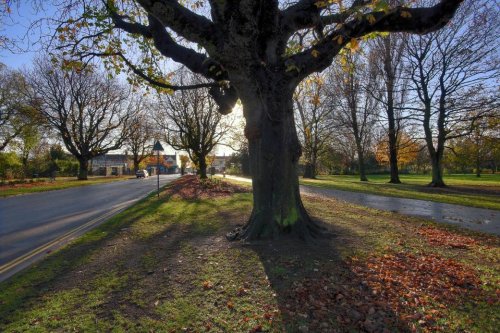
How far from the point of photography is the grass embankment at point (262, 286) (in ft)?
10.8

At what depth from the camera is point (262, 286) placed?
4.13 metres

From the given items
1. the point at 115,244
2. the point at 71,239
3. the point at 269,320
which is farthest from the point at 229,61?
the point at 71,239

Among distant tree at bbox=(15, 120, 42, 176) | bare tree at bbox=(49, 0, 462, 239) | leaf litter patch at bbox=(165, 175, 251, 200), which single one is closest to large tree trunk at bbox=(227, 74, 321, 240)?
bare tree at bbox=(49, 0, 462, 239)

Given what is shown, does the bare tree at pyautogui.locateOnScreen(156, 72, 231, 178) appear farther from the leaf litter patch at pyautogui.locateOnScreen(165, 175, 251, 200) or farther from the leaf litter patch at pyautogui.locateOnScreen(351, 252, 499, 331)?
the leaf litter patch at pyautogui.locateOnScreen(351, 252, 499, 331)

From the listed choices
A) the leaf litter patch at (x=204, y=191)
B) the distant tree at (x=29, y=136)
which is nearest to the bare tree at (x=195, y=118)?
the leaf litter patch at (x=204, y=191)

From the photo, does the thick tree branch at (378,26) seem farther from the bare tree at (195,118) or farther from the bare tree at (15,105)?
the bare tree at (15,105)

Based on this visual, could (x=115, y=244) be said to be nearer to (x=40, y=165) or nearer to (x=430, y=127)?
(x=430, y=127)

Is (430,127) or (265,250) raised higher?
(430,127)

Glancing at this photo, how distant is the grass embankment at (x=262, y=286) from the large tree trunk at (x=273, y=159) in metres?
0.43

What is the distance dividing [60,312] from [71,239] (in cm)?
426

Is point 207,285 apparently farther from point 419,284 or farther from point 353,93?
point 353,93

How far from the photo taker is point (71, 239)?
7227mm

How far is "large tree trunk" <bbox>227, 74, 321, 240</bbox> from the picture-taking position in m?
5.76

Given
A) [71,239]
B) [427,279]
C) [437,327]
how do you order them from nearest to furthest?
[437,327] → [427,279] → [71,239]
